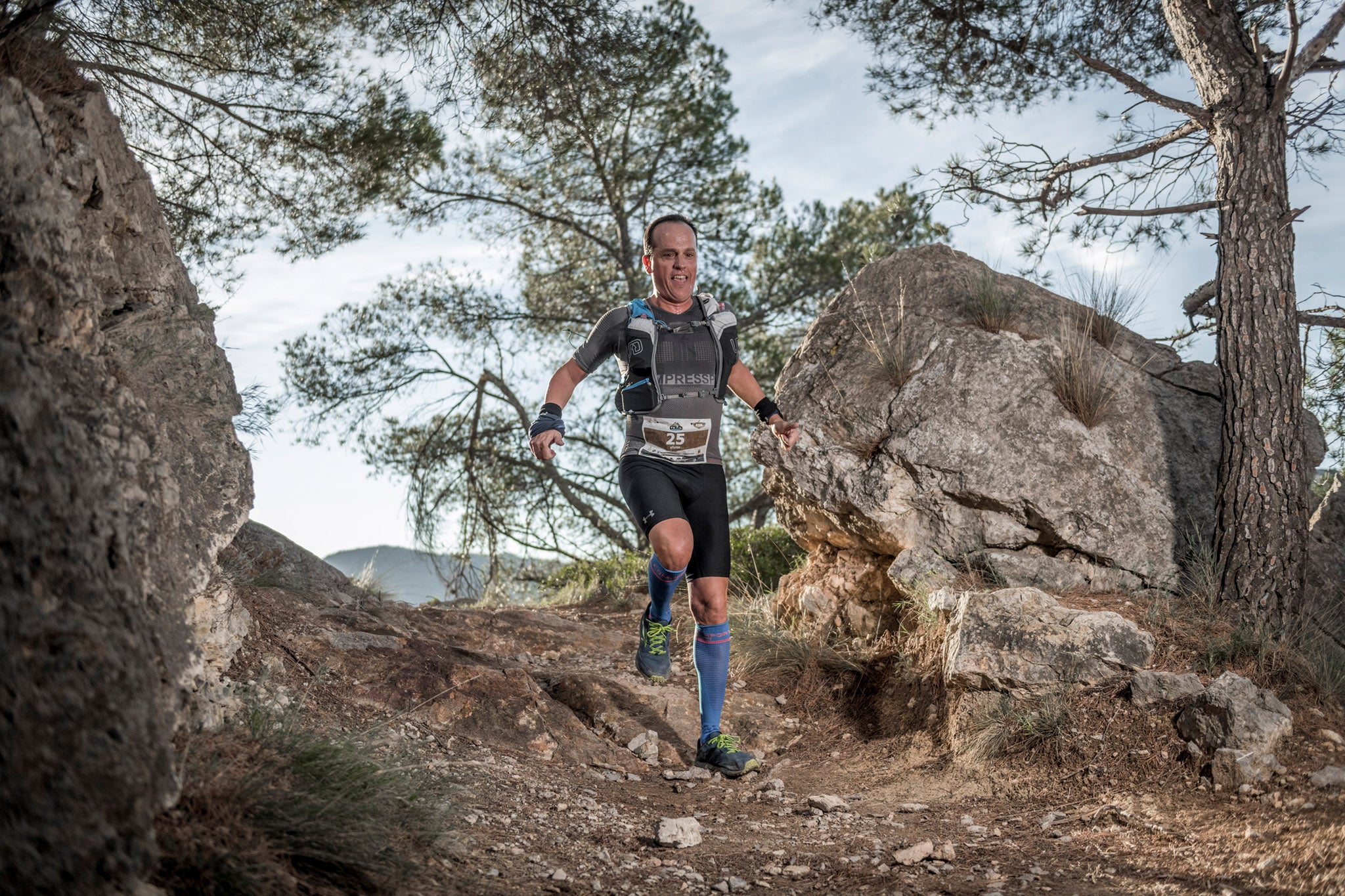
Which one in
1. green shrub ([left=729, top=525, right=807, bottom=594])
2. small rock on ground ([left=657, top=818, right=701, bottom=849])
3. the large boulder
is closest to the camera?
small rock on ground ([left=657, top=818, right=701, bottom=849])

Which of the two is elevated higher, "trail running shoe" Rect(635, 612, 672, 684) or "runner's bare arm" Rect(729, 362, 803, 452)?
"runner's bare arm" Rect(729, 362, 803, 452)

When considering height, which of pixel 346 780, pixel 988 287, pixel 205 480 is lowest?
pixel 346 780

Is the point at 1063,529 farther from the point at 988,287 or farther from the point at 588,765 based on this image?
the point at 588,765

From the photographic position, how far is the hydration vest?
469 centimetres

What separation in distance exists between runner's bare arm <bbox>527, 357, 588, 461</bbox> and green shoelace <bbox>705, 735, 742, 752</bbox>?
1.62 meters

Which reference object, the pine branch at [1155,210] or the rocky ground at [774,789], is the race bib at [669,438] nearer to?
the rocky ground at [774,789]

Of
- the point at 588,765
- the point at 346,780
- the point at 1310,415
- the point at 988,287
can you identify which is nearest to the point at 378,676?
the point at 588,765

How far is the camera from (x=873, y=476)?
584cm

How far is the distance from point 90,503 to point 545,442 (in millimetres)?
2155

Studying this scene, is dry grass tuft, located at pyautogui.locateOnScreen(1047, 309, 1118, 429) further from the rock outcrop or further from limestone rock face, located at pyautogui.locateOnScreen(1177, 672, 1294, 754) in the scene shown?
the rock outcrop

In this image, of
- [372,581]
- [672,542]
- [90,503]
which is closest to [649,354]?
[672,542]

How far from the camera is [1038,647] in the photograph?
4.65 meters

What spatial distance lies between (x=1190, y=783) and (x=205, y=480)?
4234 millimetres

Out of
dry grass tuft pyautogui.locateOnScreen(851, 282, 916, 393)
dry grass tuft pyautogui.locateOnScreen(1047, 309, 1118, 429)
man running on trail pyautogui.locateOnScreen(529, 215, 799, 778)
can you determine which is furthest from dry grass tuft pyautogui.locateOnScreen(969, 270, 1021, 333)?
man running on trail pyautogui.locateOnScreen(529, 215, 799, 778)
